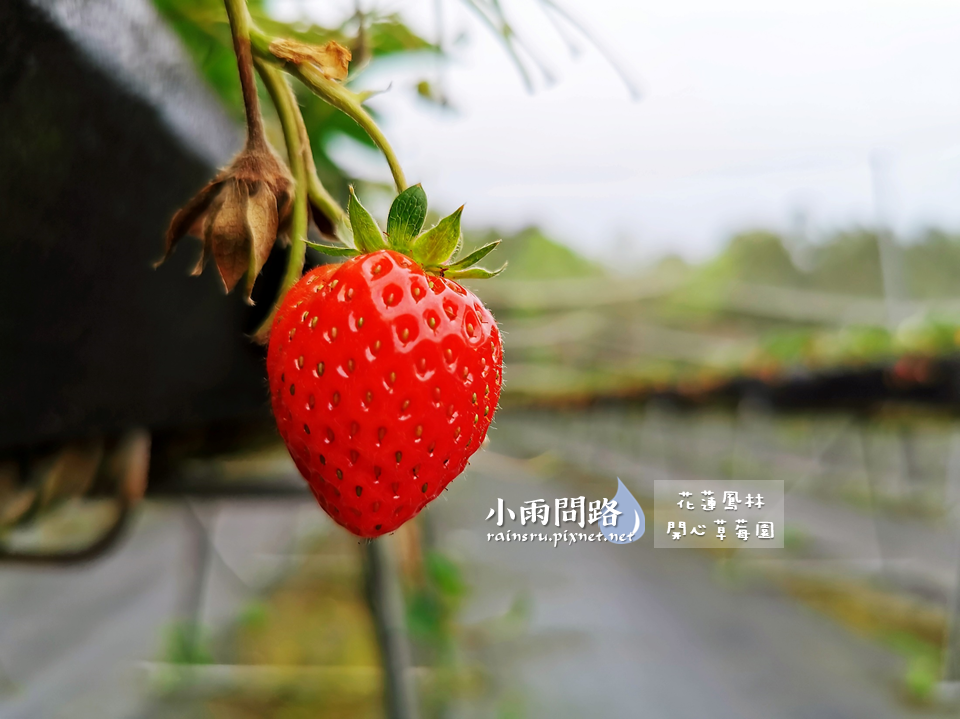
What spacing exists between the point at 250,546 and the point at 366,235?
260 cm

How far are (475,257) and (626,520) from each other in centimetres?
23

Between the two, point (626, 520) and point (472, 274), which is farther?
point (626, 520)

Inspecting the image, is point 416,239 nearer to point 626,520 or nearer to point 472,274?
point 472,274

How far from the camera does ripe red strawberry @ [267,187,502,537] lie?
0.13 m

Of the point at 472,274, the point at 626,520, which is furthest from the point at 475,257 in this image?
the point at 626,520

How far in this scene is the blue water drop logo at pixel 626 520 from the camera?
1.04 ft

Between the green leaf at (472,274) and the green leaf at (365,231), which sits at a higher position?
the green leaf at (365,231)

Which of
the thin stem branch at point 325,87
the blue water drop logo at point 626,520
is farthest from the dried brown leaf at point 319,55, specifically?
the blue water drop logo at point 626,520

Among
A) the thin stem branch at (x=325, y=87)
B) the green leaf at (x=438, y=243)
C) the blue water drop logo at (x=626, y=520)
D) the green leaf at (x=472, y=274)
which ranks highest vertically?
the thin stem branch at (x=325, y=87)

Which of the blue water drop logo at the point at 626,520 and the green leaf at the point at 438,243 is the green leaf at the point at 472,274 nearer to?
the green leaf at the point at 438,243

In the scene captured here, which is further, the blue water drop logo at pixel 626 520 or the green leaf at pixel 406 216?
the blue water drop logo at pixel 626 520

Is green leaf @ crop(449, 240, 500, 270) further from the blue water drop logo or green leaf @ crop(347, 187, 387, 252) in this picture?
the blue water drop logo

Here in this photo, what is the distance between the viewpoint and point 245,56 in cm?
10

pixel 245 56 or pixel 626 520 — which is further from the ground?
pixel 245 56
